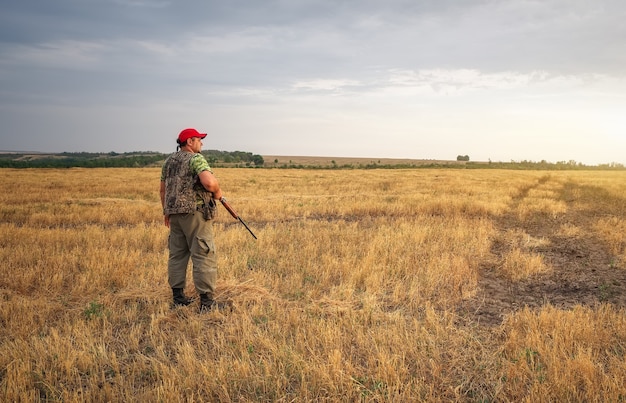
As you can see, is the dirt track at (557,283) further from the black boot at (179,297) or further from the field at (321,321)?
the black boot at (179,297)

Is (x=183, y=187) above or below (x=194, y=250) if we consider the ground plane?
above

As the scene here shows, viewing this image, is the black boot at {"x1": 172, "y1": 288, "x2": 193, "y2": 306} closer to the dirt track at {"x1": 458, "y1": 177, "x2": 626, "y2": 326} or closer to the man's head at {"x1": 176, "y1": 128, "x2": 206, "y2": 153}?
the man's head at {"x1": 176, "y1": 128, "x2": 206, "y2": 153}

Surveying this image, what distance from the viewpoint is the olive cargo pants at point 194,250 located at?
17.5ft

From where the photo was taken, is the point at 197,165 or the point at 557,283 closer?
the point at 197,165

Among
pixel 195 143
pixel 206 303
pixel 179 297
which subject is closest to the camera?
pixel 195 143

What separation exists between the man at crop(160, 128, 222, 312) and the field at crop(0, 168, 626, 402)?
47 cm

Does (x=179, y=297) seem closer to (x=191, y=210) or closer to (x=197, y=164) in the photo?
(x=191, y=210)

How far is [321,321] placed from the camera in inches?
188

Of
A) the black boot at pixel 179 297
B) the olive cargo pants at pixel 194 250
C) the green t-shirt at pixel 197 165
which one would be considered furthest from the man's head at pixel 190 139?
the black boot at pixel 179 297

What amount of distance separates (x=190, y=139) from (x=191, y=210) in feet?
3.32

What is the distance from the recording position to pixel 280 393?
3531 mm

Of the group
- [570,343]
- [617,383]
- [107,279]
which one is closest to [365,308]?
[570,343]

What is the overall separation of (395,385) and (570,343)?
232 centimetres

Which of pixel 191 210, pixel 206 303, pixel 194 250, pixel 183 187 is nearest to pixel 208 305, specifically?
pixel 206 303
